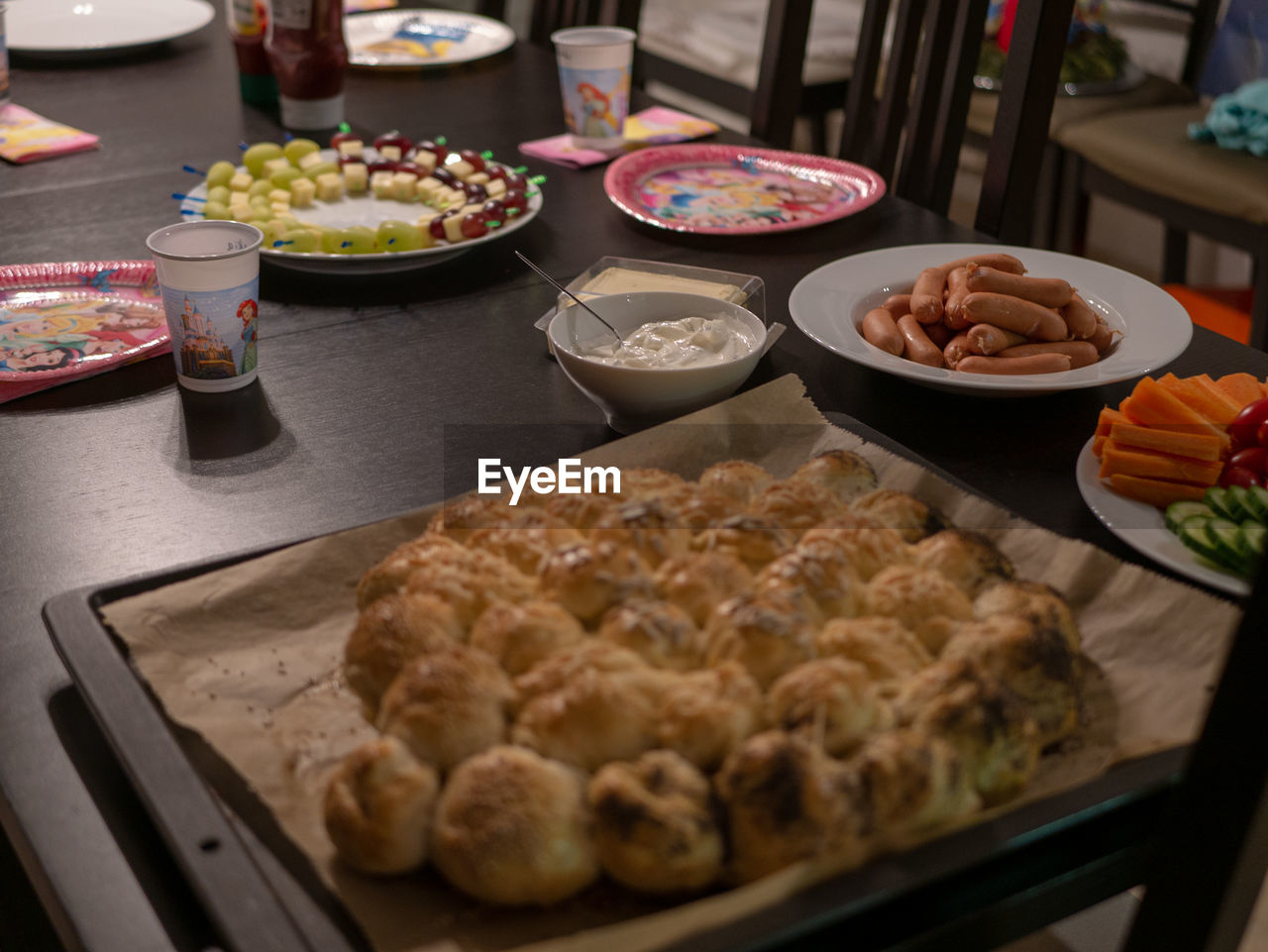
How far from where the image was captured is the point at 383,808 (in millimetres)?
556

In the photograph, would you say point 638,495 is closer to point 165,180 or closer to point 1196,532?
point 1196,532

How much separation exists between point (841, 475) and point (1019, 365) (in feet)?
1.16

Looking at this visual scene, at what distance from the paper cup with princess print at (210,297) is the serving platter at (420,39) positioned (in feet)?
3.70

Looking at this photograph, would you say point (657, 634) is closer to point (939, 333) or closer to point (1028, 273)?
point (939, 333)

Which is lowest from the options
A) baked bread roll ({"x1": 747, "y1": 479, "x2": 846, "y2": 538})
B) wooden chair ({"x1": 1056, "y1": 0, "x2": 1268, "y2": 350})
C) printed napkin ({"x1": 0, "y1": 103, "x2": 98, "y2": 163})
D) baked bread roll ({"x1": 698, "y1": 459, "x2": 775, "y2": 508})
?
wooden chair ({"x1": 1056, "y1": 0, "x2": 1268, "y2": 350})

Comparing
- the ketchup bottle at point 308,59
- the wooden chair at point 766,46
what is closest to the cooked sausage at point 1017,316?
the wooden chair at point 766,46

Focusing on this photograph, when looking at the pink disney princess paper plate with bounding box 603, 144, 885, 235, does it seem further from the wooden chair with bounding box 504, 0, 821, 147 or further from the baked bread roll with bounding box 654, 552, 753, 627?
the baked bread roll with bounding box 654, 552, 753, 627

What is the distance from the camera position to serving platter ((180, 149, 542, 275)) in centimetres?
134

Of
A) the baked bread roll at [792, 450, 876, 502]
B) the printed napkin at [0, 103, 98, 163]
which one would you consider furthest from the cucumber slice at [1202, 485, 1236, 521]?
the printed napkin at [0, 103, 98, 163]

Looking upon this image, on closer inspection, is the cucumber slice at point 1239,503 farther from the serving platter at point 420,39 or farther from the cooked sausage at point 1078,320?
the serving platter at point 420,39

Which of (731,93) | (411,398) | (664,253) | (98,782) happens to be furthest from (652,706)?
(731,93)

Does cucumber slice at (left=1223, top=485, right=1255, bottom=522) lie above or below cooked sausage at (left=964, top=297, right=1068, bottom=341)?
below

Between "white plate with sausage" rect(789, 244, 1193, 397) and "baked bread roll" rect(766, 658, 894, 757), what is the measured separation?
540 mm

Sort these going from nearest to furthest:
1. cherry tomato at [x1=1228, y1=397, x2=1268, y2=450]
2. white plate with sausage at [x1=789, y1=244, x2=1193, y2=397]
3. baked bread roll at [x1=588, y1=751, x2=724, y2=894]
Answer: baked bread roll at [x1=588, y1=751, x2=724, y2=894], cherry tomato at [x1=1228, y1=397, x2=1268, y2=450], white plate with sausage at [x1=789, y1=244, x2=1193, y2=397]
